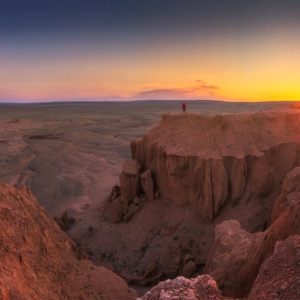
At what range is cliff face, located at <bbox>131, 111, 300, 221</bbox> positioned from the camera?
37.2ft

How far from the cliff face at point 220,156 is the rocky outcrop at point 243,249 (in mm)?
2435

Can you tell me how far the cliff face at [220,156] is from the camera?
1135cm

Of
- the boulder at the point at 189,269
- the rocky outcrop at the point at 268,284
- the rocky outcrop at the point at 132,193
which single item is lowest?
the boulder at the point at 189,269

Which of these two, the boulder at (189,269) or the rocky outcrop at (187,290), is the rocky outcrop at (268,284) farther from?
the boulder at (189,269)

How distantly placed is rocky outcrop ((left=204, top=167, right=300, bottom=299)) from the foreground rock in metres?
2.13

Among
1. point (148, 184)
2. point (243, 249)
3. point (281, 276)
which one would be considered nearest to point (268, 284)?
point (281, 276)

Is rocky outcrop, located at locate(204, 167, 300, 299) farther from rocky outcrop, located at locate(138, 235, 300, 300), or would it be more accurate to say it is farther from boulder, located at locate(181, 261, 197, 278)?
boulder, located at locate(181, 261, 197, 278)

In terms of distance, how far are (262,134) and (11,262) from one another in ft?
33.0

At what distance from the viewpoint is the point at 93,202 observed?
1730 cm

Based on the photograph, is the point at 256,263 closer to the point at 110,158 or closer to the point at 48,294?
the point at 48,294

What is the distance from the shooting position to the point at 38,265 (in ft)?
21.3

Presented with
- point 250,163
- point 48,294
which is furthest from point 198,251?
point 48,294

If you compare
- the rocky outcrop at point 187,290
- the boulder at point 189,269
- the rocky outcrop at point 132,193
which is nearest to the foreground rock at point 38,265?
the rocky outcrop at point 187,290

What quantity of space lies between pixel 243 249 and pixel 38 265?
4.62 meters
